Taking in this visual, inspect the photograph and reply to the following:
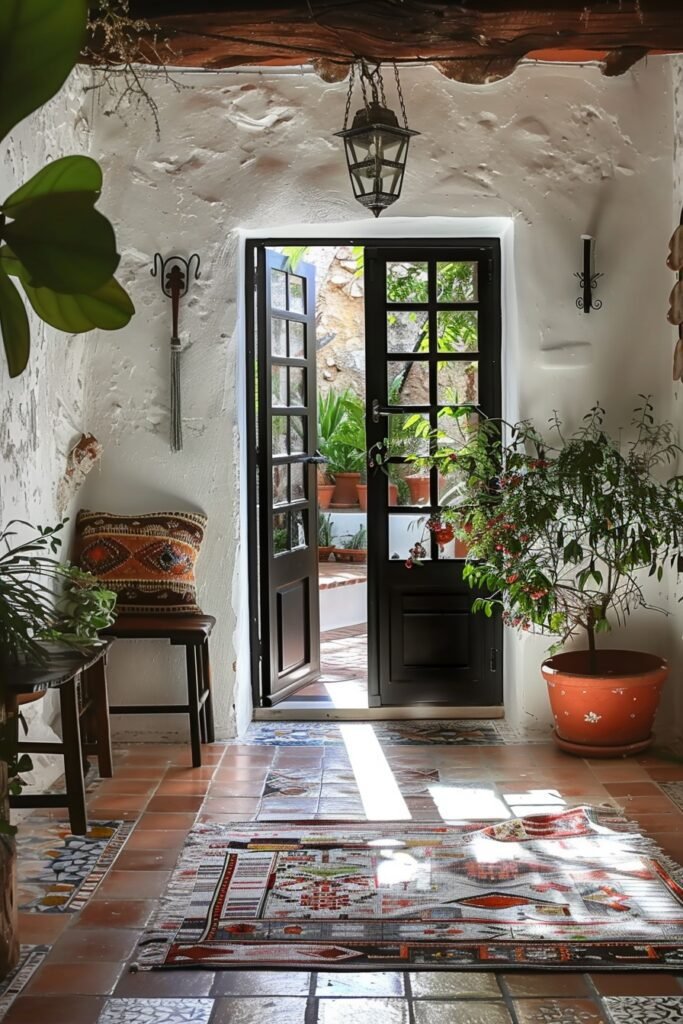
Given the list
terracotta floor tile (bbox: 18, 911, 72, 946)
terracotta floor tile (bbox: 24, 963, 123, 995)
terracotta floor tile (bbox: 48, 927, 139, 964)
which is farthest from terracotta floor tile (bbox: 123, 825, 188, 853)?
terracotta floor tile (bbox: 24, 963, 123, 995)

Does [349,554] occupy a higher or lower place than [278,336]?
lower

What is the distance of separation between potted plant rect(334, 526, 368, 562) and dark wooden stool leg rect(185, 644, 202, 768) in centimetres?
486

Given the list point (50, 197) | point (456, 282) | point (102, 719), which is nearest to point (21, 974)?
point (102, 719)

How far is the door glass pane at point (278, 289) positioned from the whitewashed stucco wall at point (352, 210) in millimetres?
350

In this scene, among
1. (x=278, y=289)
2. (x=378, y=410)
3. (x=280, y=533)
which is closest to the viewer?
(x=378, y=410)

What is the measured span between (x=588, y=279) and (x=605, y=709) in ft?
6.29

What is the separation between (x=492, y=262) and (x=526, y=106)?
A: 2.38ft

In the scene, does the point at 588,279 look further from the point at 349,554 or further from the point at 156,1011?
the point at 349,554

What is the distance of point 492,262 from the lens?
5.59 meters

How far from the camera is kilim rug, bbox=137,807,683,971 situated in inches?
124

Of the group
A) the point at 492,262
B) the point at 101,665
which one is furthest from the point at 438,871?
the point at 492,262

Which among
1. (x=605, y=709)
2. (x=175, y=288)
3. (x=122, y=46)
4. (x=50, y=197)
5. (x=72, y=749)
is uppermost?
(x=122, y=46)

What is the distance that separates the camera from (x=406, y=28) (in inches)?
173

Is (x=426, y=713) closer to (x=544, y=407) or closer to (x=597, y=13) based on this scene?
(x=544, y=407)
